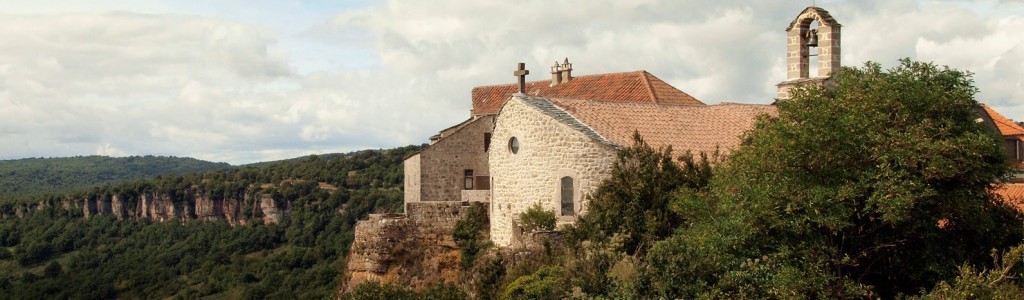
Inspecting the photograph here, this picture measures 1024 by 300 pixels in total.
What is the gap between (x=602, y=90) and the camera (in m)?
35.9

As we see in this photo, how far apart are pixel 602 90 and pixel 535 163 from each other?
9762 millimetres

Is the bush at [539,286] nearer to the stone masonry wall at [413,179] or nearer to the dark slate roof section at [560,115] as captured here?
the dark slate roof section at [560,115]

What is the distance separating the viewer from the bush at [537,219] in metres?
26.1

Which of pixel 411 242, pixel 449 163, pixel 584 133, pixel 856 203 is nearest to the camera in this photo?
pixel 856 203

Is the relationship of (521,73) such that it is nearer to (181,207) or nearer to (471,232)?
(471,232)

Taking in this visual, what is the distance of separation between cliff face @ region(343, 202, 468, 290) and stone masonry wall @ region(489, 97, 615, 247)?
8.00ft

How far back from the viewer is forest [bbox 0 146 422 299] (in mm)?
73000

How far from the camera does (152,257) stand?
88.3 metres

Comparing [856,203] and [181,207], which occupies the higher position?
[856,203]

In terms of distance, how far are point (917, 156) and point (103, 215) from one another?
99556 millimetres

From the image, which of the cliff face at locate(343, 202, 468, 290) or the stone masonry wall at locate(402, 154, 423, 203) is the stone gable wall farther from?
the cliff face at locate(343, 202, 468, 290)

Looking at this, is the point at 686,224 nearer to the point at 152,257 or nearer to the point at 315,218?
the point at 315,218

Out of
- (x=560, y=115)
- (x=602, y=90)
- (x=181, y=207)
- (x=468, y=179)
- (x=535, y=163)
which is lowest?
(x=181, y=207)

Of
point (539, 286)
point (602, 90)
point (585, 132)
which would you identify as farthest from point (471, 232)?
point (602, 90)
